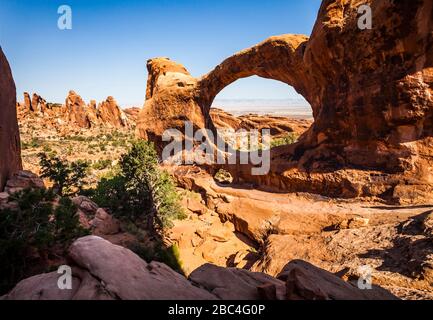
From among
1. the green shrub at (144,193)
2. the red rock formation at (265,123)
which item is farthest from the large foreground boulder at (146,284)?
the red rock formation at (265,123)

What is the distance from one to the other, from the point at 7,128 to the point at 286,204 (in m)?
13.2

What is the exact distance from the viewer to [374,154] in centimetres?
1098

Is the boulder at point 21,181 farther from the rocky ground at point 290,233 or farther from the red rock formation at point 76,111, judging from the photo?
the red rock formation at point 76,111

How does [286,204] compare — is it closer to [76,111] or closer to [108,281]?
[108,281]

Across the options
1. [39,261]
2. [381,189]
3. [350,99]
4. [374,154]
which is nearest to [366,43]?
[350,99]

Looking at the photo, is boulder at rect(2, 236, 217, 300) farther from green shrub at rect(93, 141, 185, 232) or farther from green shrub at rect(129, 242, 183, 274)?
green shrub at rect(93, 141, 185, 232)

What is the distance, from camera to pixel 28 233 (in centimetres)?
622

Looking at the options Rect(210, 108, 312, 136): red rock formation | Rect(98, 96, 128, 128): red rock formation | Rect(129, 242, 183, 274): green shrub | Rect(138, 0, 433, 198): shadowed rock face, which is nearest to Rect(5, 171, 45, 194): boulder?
Rect(129, 242, 183, 274): green shrub

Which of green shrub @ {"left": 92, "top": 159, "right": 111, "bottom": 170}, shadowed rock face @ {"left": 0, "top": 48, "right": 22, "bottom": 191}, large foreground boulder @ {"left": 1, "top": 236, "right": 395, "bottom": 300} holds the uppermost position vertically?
shadowed rock face @ {"left": 0, "top": 48, "right": 22, "bottom": 191}

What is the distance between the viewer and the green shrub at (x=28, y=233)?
18.8 ft

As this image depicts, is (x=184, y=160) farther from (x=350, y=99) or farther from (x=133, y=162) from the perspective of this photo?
(x=350, y=99)

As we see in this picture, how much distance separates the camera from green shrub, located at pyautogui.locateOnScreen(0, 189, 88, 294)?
573 cm

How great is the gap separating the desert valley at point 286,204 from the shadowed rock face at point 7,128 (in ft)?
0.30

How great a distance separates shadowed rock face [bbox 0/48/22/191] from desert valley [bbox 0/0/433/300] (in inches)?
3.6
